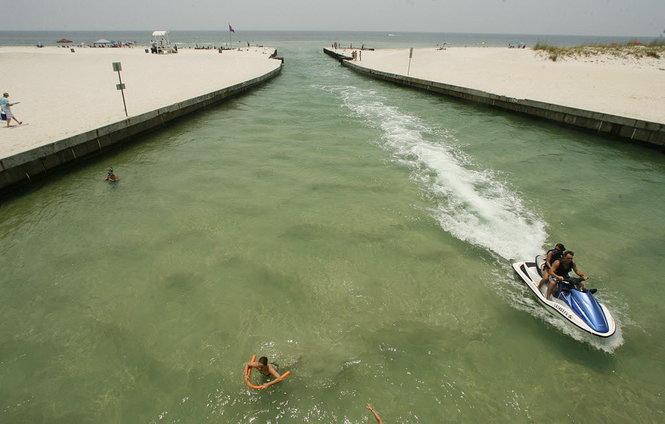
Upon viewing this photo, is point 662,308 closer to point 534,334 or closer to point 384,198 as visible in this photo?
point 534,334

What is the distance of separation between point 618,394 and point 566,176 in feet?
38.6

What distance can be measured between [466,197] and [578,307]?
6523 mm

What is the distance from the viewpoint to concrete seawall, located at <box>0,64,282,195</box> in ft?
41.2

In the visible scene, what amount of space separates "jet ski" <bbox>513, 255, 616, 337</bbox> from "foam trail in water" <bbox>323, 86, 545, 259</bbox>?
1992mm

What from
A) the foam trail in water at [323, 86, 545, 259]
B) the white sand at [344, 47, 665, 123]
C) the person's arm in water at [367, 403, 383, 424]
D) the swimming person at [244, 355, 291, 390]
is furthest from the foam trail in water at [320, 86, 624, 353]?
the white sand at [344, 47, 665, 123]

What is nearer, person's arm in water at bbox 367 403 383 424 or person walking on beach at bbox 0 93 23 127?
person's arm in water at bbox 367 403 383 424

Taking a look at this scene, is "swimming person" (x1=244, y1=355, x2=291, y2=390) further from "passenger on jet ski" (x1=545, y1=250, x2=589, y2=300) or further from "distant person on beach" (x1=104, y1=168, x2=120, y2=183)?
"distant person on beach" (x1=104, y1=168, x2=120, y2=183)

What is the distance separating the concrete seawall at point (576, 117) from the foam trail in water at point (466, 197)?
787 centimetres

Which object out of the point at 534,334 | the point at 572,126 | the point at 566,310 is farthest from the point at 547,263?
the point at 572,126

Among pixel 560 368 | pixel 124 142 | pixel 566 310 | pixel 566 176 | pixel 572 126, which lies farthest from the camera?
pixel 572 126

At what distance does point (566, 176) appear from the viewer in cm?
1558

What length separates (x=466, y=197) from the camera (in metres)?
13.3

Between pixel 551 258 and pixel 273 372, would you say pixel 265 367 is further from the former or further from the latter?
pixel 551 258

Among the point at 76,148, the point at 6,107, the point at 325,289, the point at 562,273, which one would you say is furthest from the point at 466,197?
the point at 6,107
